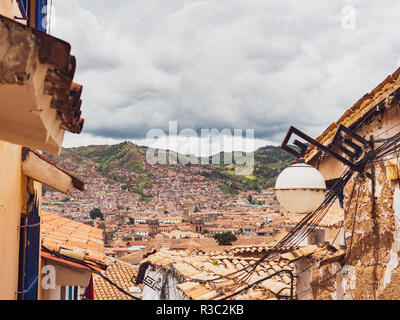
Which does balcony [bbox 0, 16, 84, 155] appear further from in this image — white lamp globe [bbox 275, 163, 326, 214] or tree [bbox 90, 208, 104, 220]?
tree [bbox 90, 208, 104, 220]

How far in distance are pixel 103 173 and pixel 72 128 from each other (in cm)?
8351

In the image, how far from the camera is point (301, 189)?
3408mm

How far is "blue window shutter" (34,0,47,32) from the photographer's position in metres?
4.43

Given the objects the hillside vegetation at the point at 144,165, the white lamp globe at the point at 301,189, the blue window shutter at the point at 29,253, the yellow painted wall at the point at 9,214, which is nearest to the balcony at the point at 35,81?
the yellow painted wall at the point at 9,214

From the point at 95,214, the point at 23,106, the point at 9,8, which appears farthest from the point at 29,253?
the point at 95,214

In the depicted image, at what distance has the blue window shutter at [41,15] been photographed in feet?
14.5

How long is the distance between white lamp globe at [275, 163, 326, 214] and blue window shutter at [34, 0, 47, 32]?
3.29 m

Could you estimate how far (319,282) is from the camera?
14.9 feet

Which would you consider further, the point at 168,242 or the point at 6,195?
the point at 168,242

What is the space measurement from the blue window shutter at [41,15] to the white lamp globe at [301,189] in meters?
3.29

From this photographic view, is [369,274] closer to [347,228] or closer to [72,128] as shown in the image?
[347,228]

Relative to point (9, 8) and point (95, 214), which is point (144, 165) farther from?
point (9, 8)

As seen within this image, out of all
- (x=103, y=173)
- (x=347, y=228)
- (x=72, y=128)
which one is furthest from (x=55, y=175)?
(x=103, y=173)

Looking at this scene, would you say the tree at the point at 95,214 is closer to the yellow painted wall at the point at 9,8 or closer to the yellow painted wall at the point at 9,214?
the yellow painted wall at the point at 9,214
